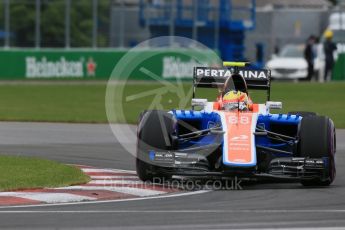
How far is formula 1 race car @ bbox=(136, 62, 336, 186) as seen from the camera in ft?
42.4

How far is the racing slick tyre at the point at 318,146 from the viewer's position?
13.2m

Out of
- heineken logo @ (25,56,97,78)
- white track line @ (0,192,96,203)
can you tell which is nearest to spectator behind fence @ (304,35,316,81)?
heineken logo @ (25,56,97,78)

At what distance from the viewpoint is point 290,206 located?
447 inches

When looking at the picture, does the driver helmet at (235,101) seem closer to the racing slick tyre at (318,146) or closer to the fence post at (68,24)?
the racing slick tyre at (318,146)

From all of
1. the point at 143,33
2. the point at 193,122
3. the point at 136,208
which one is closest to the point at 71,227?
the point at 136,208

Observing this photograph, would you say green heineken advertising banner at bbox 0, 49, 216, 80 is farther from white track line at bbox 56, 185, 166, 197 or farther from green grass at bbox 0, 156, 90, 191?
white track line at bbox 56, 185, 166, 197

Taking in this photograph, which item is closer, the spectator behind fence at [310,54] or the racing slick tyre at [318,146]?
the racing slick tyre at [318,146]

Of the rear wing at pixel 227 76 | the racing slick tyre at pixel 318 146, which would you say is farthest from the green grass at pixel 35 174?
the racing slick tyre at pixel 318 146

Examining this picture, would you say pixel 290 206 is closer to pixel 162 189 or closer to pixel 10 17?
pixel 162 189

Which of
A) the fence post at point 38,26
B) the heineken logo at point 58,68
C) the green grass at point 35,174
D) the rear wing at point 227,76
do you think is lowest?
the green grass at point 35,174

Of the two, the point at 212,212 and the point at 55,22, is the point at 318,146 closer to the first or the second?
the point at 212,212

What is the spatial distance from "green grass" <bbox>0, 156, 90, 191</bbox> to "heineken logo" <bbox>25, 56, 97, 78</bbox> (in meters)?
25.9

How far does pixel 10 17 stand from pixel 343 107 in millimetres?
16032

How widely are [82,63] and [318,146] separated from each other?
96.8 feet
